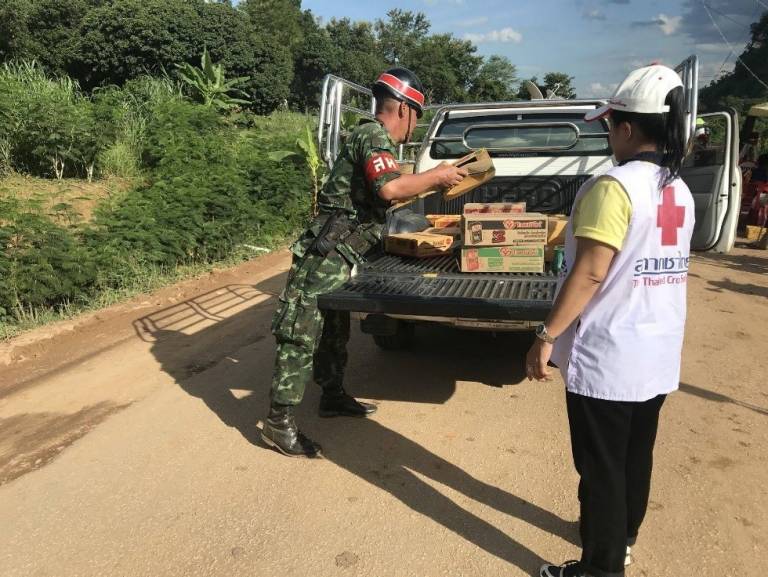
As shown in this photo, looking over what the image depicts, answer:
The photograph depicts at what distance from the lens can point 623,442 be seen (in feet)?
6.24

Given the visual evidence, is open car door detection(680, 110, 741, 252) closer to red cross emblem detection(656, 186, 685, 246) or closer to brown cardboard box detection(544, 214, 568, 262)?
brown cardboard box detection(544, 214, 568, 262)

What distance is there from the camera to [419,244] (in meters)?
3.96

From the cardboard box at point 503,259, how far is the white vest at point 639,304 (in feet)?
5.52

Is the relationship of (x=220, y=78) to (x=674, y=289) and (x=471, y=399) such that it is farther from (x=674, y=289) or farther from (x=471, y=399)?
(x=674, y=289)

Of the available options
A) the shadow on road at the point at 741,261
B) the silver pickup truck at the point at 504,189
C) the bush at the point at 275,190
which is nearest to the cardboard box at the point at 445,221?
the silver pickup truck at the point at 504,189

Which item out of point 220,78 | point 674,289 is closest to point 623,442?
point 674,289

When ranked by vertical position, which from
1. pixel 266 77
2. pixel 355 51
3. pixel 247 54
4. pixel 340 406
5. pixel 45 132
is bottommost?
pixel 340 406

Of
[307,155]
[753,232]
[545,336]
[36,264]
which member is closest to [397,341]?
[545,336]

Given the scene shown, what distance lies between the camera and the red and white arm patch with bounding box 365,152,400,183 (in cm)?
284

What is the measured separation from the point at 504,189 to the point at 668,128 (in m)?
3.31

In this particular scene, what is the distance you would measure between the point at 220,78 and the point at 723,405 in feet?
44.8

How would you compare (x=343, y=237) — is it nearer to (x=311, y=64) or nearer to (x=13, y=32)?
(x=13, y=32)

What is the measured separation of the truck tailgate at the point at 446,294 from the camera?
296cm

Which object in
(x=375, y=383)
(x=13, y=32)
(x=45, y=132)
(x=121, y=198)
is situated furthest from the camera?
(x=13, y=32)
